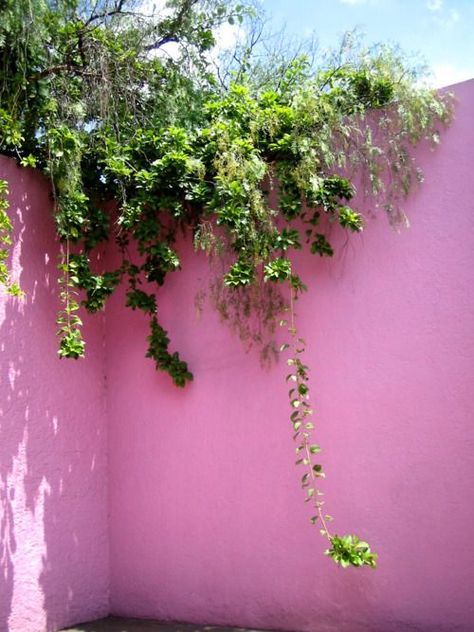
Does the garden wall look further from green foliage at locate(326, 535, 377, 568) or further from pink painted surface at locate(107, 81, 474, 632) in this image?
green foliage at locate(326, 535, 377, 568)

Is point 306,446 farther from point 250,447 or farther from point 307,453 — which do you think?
point 250,447

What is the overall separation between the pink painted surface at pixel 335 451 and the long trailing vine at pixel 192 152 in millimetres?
145

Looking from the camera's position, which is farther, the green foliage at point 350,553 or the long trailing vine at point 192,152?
the long trailing vine at point 192,152

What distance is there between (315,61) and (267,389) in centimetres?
256

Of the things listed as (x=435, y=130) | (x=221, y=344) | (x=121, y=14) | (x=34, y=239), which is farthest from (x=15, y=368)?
(x=435, y=130)

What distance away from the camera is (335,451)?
4.15 meters

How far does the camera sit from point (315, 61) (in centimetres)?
531

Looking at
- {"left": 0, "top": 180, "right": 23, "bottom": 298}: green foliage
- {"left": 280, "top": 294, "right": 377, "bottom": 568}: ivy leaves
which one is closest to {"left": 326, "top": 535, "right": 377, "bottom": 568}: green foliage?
{"left": 280, "top": 294, "right": 377, "bottom": 568}: ivy leaves

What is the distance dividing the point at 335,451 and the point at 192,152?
2019 mm

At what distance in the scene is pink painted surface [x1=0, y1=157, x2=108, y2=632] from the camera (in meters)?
4.29

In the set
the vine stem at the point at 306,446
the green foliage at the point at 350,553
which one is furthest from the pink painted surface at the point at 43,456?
the green foliage at the point at 350,553

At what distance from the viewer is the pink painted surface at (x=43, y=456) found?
4.29m

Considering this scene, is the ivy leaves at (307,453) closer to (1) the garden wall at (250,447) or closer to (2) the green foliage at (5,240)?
(1) the garden wall at (250,447)

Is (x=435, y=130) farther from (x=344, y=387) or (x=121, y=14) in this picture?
(x=121, y=14)
